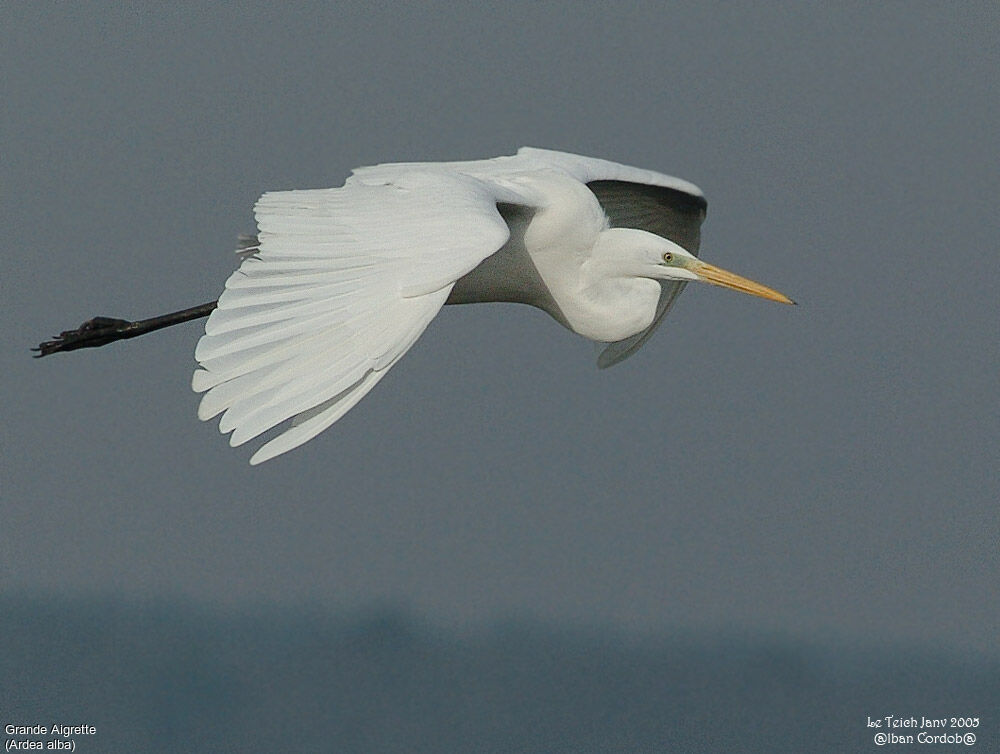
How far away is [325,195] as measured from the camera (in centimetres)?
611

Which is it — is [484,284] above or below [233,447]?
above

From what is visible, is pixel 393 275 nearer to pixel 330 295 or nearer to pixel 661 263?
pixel 330 295

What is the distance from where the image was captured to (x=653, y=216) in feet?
26.3

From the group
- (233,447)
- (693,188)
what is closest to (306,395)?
(233,447)

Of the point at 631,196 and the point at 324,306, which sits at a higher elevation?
the point at 631,196

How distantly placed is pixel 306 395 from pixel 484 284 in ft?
6.31

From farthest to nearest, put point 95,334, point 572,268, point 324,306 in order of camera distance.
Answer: point 95,334
point 572,268
point 324,306

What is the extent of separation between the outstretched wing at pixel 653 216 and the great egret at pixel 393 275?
188 mm

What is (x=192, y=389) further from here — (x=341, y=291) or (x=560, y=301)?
(x=560, y=301)

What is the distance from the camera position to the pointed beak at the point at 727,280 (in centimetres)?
692

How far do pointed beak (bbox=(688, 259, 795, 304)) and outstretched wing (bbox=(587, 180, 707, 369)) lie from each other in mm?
699

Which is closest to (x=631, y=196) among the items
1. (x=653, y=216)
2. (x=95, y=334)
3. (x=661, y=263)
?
(x=653, y=216)

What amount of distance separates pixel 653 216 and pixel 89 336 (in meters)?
2.54

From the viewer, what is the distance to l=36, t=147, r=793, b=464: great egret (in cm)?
529
